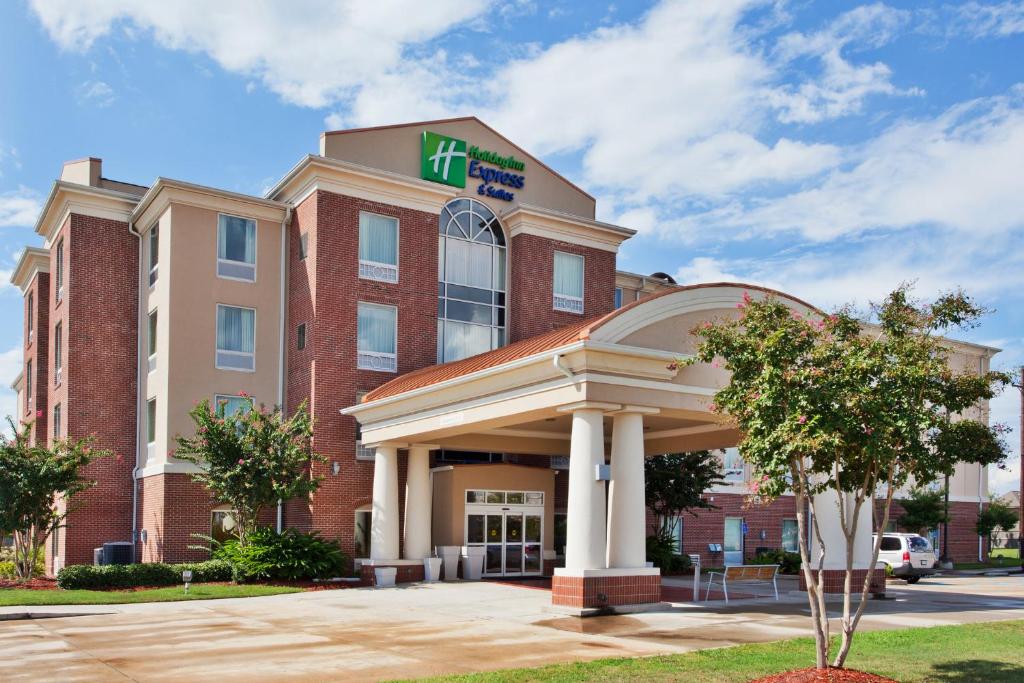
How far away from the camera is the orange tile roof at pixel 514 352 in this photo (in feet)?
62.3

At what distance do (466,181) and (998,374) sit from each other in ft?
76.7

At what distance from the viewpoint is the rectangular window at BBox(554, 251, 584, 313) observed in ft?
113

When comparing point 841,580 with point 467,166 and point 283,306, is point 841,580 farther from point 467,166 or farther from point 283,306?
point 283,306

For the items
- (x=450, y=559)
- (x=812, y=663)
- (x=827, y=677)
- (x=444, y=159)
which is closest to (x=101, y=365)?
(x=444, y=159)

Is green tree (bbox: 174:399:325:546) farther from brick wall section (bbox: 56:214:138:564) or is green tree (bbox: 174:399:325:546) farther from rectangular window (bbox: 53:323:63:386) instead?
rectangular window (bbox: 53:323:63:386)

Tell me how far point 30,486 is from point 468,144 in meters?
16.8

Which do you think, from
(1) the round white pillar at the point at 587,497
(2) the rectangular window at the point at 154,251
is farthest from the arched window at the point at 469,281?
(1) the round white pillar at the point at 587,497

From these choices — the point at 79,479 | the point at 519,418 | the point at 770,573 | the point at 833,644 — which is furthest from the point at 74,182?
the point at 833,644

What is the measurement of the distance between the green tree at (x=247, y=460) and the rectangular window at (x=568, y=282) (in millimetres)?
11259

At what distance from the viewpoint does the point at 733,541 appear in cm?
4150

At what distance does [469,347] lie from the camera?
1286 inches

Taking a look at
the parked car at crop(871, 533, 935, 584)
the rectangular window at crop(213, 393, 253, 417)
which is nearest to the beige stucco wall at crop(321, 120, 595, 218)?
the rectangular window at crop(213, 393, 253, 417)

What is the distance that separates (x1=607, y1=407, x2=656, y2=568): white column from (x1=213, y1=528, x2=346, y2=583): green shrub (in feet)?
32.4

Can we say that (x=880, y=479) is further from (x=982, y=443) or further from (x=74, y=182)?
(x=74, y=182)
